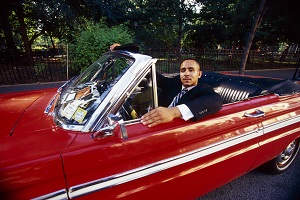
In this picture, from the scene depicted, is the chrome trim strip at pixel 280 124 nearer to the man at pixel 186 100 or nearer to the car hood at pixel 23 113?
the man at pixel 186 100

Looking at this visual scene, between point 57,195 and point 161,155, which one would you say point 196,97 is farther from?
point 57,195

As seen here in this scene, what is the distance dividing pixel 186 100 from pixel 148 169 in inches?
34.8

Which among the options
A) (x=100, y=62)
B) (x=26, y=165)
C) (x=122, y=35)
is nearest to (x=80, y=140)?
(x=26, y=165)

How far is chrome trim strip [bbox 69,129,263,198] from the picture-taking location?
1.12 m

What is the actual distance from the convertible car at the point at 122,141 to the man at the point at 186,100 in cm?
6

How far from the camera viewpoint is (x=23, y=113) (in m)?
1.62

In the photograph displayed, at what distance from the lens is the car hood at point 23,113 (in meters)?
1.34

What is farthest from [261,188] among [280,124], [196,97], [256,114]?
[196,97]

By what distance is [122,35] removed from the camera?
23.4 feet

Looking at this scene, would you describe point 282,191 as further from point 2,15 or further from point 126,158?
point 2,15

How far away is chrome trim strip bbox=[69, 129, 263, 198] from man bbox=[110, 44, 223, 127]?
296mm

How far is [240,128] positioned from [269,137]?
1.63 feet

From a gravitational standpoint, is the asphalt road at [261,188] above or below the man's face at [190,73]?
below

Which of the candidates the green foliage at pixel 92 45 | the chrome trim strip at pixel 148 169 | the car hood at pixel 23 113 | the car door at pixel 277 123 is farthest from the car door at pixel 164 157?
the green foliage at pixel 92 45
